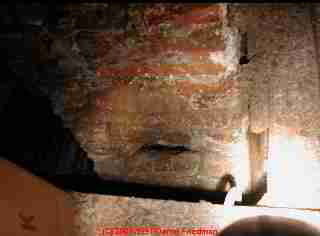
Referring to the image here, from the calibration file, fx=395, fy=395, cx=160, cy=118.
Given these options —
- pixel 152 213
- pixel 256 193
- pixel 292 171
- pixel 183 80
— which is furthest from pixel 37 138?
pixel 292 171

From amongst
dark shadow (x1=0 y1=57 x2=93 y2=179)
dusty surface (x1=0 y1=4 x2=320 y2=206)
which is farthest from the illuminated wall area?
dark shadow (x1=0 y1=57 x2=93 y2=179)

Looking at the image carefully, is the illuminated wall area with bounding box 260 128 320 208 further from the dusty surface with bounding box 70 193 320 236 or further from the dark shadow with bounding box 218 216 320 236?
the dark shadow with bounding box 218 216 320 236

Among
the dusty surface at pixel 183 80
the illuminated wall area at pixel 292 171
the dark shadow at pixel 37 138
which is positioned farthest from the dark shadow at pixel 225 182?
the dark shadow at pixel 37 138

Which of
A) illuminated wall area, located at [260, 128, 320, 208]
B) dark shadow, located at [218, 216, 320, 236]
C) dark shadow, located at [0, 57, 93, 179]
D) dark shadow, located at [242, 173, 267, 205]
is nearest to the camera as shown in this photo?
dark shadow, located at [218, 216, 320, 236]

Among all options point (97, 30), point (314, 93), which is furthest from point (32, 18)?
point (314, 93)

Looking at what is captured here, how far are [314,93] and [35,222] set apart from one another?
3.60 feet

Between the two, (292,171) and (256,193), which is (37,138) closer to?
(256,193)

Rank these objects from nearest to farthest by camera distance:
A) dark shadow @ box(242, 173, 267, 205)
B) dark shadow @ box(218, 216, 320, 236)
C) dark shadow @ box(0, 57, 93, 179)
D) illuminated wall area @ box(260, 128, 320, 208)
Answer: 1. dark shadow @ box(218, 216, 320, 236)
2. illuminated wall area @ box(260, 128, 320, 208)
3. dark shadow @ box(242, 173, 267, 205)
4. dark shadow @ box(0, 57, 93, 179)

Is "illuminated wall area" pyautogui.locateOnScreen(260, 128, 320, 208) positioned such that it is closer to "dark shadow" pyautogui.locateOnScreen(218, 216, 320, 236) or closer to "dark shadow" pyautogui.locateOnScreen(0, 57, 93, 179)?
"dark shadow" pyautogui.locateOnScreen(218, 216, 320, 236)

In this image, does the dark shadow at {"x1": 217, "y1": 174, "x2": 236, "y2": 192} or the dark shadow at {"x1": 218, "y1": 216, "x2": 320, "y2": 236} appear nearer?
the dark shadow at {"x1": 218, "y1": 216, "x2": 320, "y2": 236}

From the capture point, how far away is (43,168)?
193 cm

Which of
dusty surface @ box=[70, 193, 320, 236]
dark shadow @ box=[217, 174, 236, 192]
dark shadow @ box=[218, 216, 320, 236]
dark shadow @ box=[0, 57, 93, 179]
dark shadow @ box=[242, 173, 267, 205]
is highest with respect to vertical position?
dark shadow @ box=[0, 57, 93, 179]

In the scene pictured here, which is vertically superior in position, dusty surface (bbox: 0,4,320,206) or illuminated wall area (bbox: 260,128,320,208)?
dusty surface (bbox: 0,4,320,206)

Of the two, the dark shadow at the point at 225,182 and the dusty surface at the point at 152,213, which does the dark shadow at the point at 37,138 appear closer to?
the dusty surface at the point at 152,213
